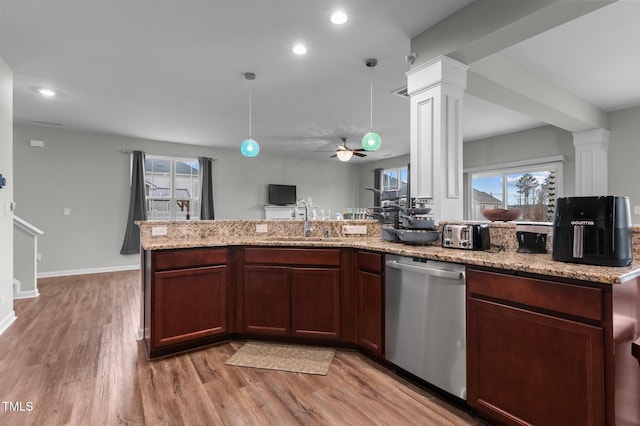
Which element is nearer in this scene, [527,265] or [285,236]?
[527,265]

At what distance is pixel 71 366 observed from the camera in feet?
7.41

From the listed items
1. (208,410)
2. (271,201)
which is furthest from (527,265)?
(271,201)

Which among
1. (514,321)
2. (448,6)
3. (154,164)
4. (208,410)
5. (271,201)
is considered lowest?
(208,410)

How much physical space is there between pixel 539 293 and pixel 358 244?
1.22 meters

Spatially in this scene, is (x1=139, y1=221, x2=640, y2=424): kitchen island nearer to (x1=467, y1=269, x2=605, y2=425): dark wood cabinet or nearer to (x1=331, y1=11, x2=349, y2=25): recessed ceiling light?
(x1=467, y1=269, x2=605, y2=425): dark wood cabinet

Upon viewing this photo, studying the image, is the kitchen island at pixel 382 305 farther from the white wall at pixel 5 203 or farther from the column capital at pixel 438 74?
the white wall at pixel 5 203

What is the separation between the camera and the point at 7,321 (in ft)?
10.00

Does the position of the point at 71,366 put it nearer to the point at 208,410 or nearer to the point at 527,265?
the point at 208,410

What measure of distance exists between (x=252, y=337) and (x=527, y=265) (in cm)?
215

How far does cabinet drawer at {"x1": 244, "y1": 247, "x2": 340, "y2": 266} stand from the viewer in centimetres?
250

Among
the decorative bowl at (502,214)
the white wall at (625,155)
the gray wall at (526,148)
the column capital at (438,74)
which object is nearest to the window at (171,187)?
the column capital at (438,74)

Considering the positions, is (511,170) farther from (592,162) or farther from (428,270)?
(428,270)

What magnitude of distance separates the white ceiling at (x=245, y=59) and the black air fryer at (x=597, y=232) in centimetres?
177

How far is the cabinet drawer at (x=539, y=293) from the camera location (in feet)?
4.09
